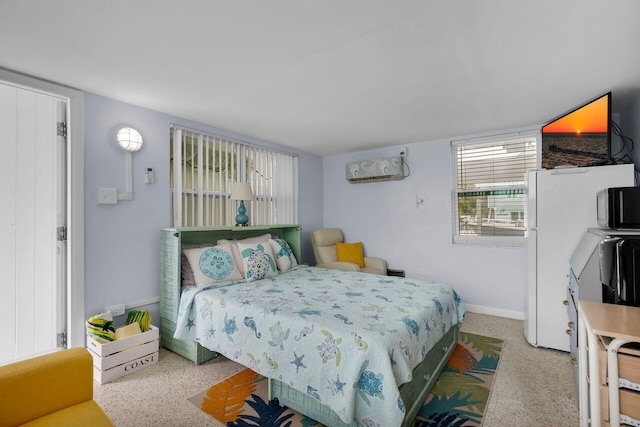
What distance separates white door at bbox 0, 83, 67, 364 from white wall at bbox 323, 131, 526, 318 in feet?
11.9

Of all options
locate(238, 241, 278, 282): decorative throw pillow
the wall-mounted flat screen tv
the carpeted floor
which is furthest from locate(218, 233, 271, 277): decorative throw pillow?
the wall-mounted flat screen tv

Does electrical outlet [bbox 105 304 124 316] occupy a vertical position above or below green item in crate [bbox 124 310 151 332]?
above

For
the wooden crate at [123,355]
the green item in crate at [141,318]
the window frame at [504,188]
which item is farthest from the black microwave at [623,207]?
the green item in crate at [141,318]

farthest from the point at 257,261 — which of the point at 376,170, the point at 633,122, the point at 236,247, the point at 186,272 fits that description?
the point at 633,122

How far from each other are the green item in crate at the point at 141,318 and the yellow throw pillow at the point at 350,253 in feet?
8.54

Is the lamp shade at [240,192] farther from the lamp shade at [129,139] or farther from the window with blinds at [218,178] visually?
the lamp shade at [129,139]

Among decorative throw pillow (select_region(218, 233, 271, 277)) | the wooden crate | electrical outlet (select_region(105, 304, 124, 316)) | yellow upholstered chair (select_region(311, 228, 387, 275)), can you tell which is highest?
decorative throw pillow (select_region(218, 233, 271, 277))

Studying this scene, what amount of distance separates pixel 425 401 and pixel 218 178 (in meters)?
3.01

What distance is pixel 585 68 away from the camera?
209 cm

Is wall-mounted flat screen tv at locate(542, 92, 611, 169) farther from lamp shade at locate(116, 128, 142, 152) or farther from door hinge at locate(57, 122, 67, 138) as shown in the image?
door hinge at locate(57, 122, 67, 138)

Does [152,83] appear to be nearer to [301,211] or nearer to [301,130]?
[301,130]

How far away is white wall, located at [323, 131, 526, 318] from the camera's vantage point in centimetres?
364

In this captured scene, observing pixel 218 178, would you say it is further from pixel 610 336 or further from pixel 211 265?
pixel 610 336

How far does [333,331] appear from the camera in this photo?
1.70m
